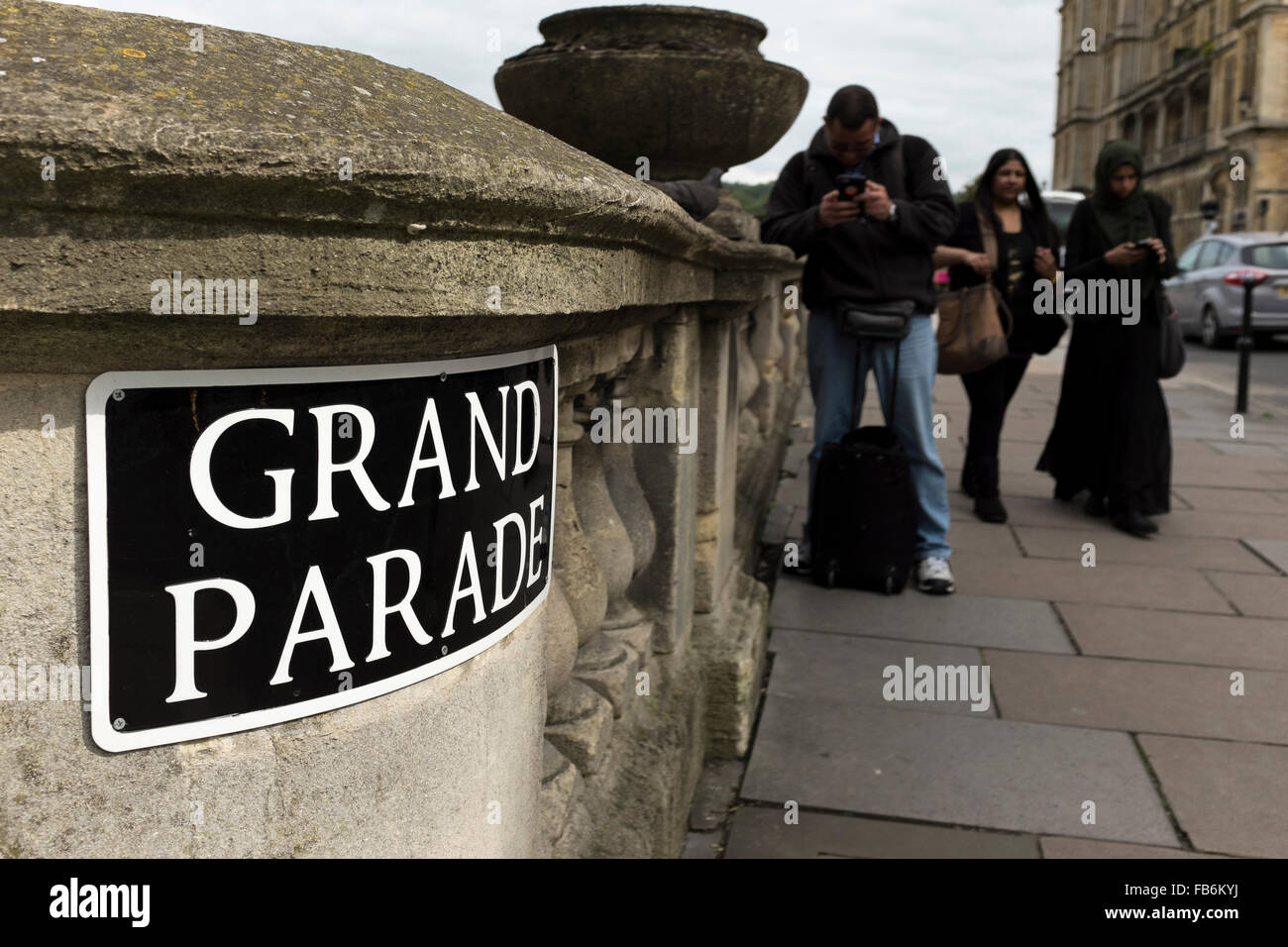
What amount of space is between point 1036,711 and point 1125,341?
2.68m

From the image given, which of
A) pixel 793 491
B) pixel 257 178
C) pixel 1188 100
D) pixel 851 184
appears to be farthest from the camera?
pixel 1188 100

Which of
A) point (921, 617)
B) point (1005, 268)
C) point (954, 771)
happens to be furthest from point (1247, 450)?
point (954, 771)

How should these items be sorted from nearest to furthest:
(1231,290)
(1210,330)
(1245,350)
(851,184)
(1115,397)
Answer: (851,184) < (1115,397) < (1245,350) < (1231,290) < (1210,330)

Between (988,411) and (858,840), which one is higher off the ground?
(988,411)

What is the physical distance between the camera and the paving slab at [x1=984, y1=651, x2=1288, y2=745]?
340 centimetres

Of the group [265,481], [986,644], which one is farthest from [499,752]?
[986,644]

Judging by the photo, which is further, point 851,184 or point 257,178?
point 851,184

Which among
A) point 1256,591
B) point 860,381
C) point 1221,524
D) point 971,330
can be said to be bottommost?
point 1256,591

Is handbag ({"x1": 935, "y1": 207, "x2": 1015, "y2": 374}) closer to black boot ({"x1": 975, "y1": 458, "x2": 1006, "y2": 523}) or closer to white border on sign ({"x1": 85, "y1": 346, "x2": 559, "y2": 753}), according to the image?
black boot ({"x1": 975, "y1": 458, "x2": 1006, "y2": 523})

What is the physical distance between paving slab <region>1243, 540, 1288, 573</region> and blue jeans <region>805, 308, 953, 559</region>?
1.58 m

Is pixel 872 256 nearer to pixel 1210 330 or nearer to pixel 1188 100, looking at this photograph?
pixel 1210 330

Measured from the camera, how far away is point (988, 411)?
587cm

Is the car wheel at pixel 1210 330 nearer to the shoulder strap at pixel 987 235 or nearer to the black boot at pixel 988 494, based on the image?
the black boot at pixel 988 494
